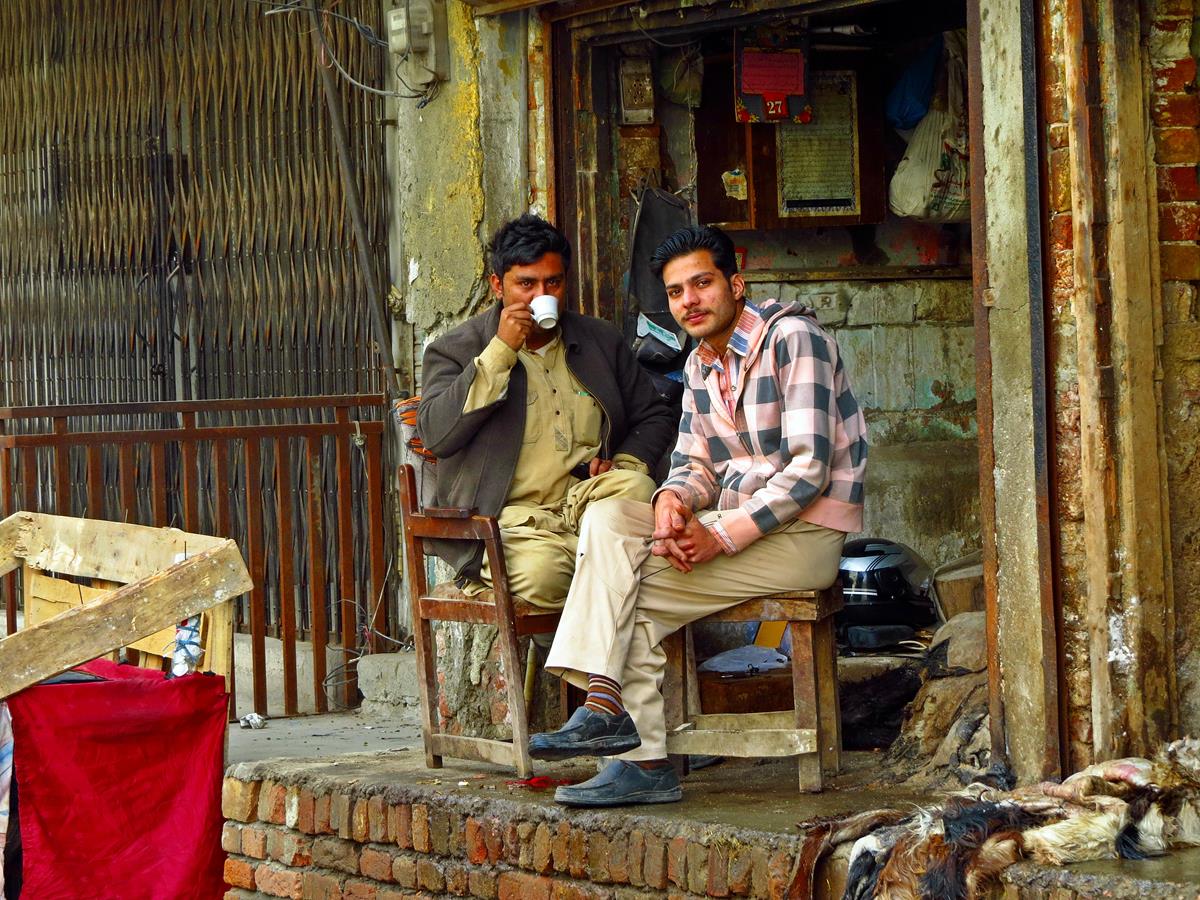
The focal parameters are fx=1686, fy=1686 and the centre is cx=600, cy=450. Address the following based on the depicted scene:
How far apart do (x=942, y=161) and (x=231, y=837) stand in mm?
3799

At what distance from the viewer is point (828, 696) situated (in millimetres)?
4570

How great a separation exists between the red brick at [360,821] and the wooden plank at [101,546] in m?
0.90

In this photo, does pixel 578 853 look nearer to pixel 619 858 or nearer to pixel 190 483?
pixel 619 858

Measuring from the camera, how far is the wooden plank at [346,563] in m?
6.75

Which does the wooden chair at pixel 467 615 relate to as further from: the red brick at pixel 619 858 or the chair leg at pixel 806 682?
the chair leg at pixel 806 682

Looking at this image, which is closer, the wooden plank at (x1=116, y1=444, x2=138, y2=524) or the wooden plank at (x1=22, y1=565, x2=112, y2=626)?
the wooden plank at (x1=22, y1=565, x2=112, y2=626)

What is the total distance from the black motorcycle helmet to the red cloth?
2304 mm


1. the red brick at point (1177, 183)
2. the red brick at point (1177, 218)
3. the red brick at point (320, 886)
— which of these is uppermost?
the red brick at point (1177, 183)

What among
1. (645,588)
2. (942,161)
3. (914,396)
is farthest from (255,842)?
(942,161)

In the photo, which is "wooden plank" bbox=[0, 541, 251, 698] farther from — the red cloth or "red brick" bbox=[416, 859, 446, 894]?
"red brick" bbox=[416, 859, 446, 894]

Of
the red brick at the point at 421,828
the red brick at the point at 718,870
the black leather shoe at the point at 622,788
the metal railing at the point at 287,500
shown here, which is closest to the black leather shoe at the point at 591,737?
the black leather shoe at the point at 622,788

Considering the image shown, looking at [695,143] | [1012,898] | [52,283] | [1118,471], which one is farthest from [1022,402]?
[52,283]

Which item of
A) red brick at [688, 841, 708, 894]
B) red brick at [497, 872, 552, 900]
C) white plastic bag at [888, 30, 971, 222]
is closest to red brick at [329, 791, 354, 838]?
red brick at [497, 872, 552, 900]

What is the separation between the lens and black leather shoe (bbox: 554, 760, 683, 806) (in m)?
→ 4.44
